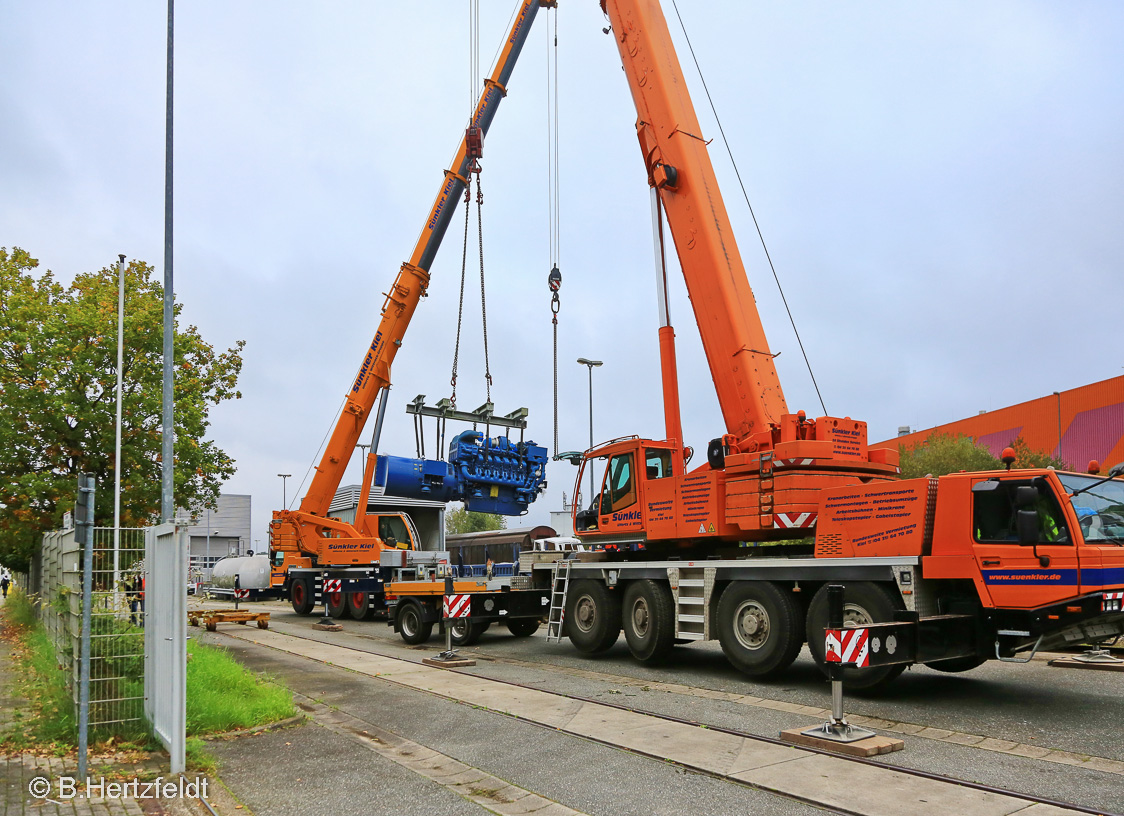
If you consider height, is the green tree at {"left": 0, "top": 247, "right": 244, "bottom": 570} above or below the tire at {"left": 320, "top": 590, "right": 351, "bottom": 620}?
above

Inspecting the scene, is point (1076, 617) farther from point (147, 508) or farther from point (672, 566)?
point (147, 508)

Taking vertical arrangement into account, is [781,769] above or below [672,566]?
below

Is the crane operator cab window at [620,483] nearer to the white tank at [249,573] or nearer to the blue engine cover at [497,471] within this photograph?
the blue engine cover at [497,471]

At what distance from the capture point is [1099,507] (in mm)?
8414

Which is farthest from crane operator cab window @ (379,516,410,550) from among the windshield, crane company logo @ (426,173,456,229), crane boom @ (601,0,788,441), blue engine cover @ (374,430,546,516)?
the windshield

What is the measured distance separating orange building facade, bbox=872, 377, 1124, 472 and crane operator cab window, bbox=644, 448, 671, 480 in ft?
109

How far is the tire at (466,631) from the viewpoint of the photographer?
15.6 metres

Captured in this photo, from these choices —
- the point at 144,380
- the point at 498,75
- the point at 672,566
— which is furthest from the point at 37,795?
the point at 498,75

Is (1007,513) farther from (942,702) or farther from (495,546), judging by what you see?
(495,546)

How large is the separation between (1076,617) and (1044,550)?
0.65 metres

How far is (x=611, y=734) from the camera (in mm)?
7602

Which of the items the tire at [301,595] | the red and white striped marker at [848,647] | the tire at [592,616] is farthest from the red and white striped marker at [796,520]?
the tire at [301,595]

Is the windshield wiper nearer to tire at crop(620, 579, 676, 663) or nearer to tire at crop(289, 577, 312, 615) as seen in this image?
tire at crop(620, 579, 676, 663)

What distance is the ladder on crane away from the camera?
14.2 m
